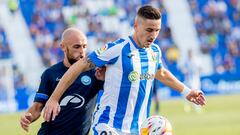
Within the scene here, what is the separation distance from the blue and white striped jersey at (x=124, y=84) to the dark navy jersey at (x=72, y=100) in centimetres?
70

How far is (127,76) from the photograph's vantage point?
7555 millimetres

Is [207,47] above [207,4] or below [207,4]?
below

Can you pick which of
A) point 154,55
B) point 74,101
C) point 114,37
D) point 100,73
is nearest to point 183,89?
point 154,55

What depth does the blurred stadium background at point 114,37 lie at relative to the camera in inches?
1244

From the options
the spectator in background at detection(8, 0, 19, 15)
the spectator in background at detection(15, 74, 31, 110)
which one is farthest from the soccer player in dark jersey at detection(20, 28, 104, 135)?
the spectator in background at detection(8, 0, 19, 15)

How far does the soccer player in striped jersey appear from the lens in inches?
294

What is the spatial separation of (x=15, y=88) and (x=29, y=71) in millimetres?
1256

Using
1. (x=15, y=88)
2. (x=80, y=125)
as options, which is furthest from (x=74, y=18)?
(x=80, y=125)

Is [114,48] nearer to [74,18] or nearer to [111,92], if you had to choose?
[111,92]

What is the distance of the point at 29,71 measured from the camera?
1251 inches

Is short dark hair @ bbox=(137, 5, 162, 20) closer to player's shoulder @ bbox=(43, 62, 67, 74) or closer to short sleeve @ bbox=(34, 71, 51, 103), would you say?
player's shoulder @ bbox=(43, 62, 67, 74)

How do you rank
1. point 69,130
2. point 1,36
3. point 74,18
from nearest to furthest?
point 69,130
point 1,36
point 74,18

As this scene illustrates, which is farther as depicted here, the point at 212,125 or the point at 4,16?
the point at 4,16

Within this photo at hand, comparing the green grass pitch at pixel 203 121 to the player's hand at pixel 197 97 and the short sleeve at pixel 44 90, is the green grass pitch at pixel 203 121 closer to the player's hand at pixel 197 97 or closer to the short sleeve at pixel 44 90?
the player's hand at pixel 197 97
